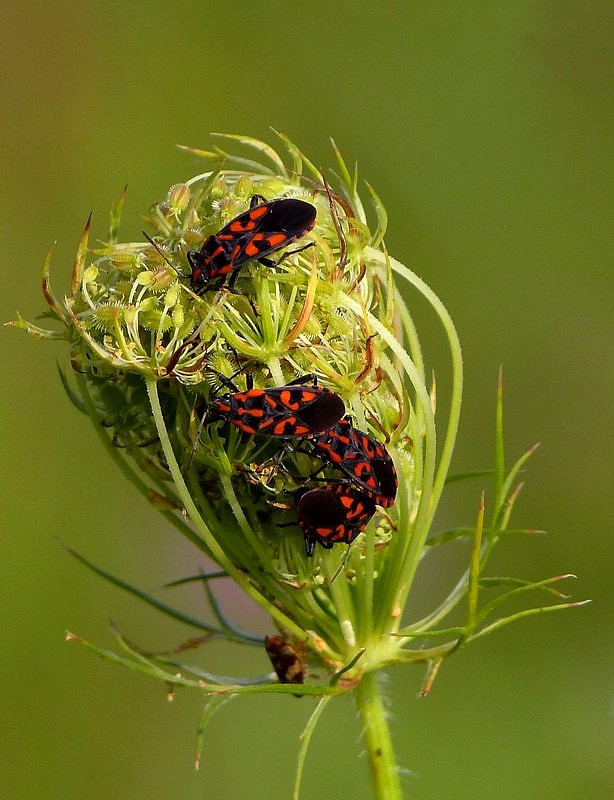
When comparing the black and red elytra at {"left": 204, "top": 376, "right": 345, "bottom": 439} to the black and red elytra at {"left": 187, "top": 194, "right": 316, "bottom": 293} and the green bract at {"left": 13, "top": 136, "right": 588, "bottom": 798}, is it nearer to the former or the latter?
the green bract at {"left": 13, "top": 136, "right": 588, "bottom": 798}

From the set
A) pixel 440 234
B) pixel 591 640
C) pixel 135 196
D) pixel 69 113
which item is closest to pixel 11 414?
pixel 135 196

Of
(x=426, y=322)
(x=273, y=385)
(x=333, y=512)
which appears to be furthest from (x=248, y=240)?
(x=426, y=322)

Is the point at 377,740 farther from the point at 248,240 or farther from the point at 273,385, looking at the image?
the point at 248,240

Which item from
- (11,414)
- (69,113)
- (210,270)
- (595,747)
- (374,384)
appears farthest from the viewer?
(69,113)

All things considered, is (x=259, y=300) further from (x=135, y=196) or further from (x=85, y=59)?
(x=85, y=59)

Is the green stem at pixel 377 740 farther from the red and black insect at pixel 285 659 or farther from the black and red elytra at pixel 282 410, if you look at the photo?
the black and red elytra at pixel 282 410

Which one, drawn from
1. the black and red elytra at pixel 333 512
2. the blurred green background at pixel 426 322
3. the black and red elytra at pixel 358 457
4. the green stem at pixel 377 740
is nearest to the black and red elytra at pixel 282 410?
the black and red elytra at pixel 358 457
